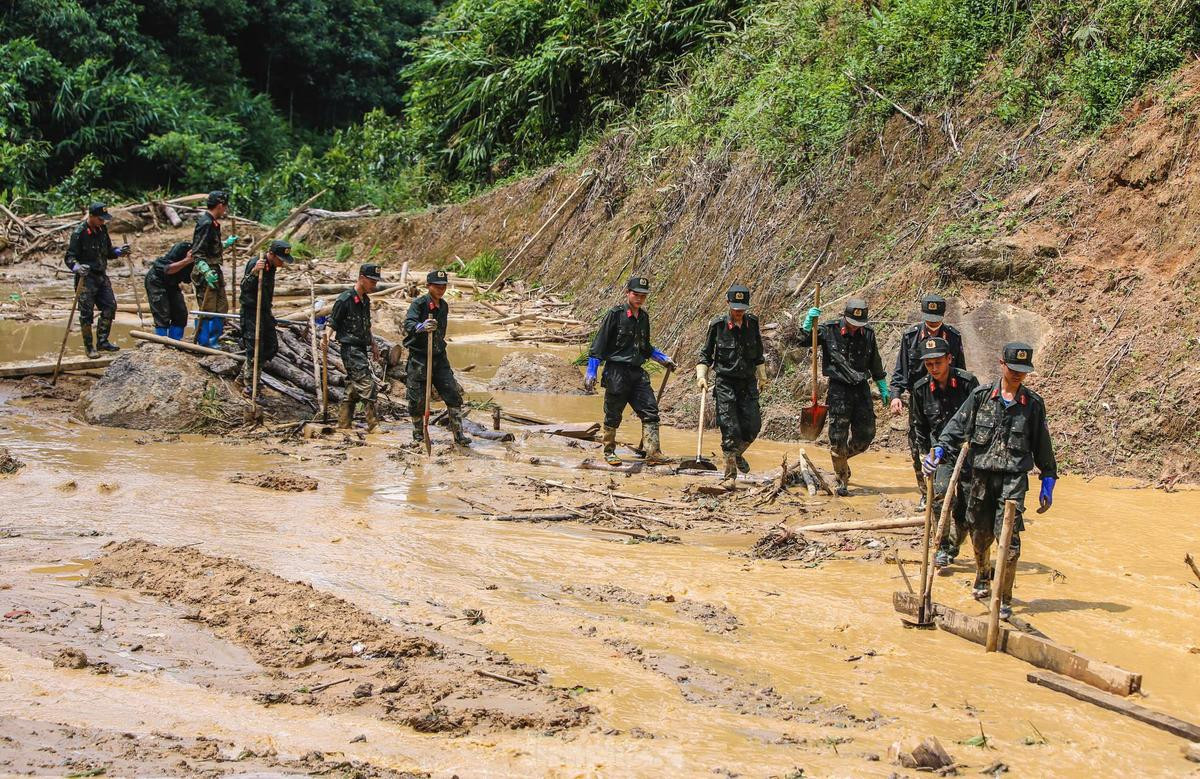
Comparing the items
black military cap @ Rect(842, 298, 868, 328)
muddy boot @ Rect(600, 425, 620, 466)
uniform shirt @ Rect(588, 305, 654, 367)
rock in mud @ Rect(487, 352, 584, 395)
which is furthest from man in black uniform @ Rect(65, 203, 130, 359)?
black military cap @ Rect(842, 298, 868, 328)

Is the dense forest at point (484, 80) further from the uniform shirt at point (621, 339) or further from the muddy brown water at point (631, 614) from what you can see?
the muddy brown water at point (631, 614)

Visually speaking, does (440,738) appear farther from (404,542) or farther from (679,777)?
(404,542)

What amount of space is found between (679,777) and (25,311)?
16.3 metres

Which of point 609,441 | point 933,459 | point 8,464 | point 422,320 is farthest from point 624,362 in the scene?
point 8,464

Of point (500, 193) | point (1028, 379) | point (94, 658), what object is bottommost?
point (94, 658)

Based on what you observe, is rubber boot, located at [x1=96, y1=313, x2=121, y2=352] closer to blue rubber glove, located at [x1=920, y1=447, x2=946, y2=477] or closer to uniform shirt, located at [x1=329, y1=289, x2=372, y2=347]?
uniform shirt, located at [x1=329, y1=289, x2=372, y2=347]

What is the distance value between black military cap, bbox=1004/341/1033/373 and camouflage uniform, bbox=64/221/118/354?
10347 mm

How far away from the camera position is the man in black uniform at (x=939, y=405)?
743 centimetres

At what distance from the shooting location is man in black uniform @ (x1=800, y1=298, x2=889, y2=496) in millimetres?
9586

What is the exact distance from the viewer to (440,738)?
185 inches

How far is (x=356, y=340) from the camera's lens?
11.2 m

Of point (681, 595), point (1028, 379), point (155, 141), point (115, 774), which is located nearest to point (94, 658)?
point (115, 774)

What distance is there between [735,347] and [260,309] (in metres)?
4.60

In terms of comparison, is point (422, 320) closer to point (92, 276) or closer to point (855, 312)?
point (855, 312)
